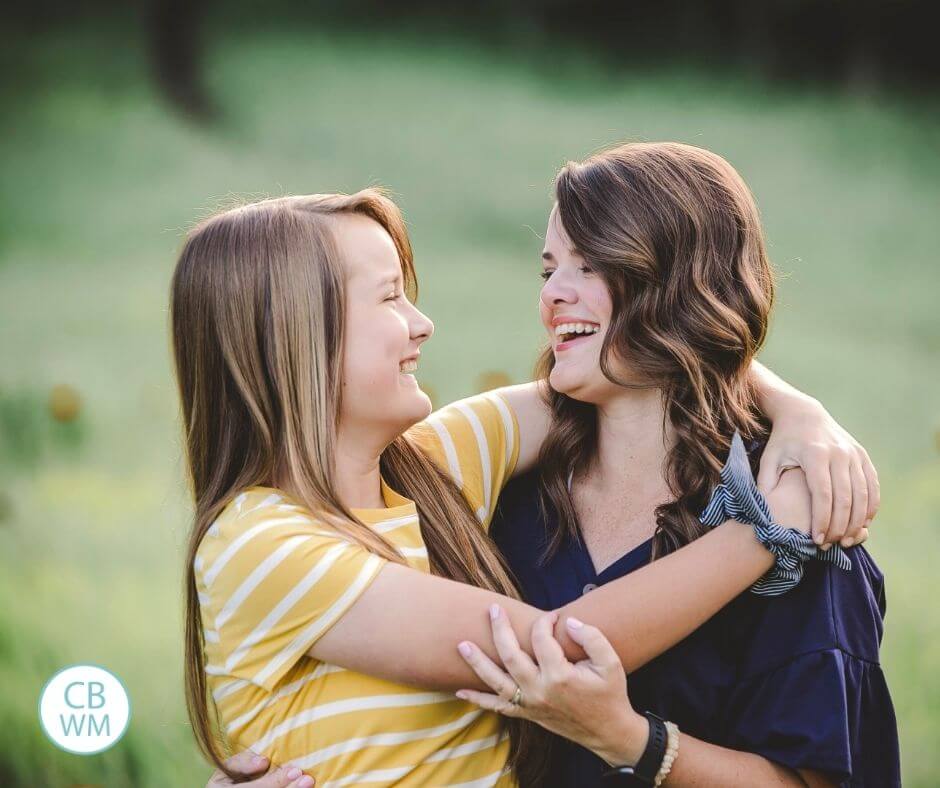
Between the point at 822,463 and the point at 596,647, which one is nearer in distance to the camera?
the point at 596,647

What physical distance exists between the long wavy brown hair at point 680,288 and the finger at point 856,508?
229 millimetres

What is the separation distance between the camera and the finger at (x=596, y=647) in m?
1.49

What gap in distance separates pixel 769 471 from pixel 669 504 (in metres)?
0.18

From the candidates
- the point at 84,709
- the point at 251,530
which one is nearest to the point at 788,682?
the point at 251,530

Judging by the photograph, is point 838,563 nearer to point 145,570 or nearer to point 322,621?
point 322,621

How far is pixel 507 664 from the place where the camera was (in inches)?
58.9

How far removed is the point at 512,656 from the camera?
1.49 meters

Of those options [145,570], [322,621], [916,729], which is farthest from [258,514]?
[916,729]

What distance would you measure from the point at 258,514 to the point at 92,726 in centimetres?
172

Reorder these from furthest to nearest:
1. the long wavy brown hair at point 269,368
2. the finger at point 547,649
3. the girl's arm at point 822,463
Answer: the long wavy brown hair at point 269,368
the girl's arm at point 822,463
the finger at point 547,649

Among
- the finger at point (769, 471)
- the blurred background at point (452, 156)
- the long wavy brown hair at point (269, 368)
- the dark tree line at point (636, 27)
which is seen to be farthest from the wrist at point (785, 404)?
the dark tree line at point (636, 27)

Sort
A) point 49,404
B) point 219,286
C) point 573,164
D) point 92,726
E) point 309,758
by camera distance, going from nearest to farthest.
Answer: point 309,758 → point 219,286 → point 573,164 → point 92,726 → point 49,404

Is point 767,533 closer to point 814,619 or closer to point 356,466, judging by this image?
point 814,619

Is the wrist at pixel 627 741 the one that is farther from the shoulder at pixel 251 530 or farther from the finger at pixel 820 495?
the shoulder at pixel 251 530
